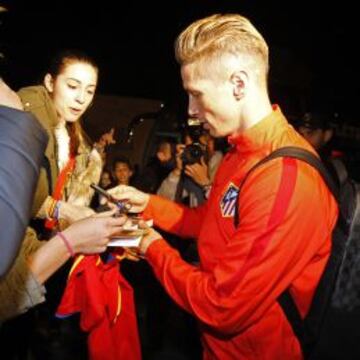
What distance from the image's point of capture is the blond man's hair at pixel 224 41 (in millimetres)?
1838

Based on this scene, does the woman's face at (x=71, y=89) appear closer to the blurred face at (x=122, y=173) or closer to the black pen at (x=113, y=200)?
the black pen at (x=113, y=200)

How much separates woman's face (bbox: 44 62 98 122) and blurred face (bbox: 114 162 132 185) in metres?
2.79

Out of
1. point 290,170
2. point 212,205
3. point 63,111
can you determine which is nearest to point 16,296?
point 212,205

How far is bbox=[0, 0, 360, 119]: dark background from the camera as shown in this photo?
10.8 meters

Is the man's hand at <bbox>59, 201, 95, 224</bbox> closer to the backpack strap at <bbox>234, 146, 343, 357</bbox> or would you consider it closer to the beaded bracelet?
the beaded bracelet

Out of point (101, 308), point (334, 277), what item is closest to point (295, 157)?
point (334, 277)

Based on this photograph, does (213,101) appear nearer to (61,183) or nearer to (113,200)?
(113,200)

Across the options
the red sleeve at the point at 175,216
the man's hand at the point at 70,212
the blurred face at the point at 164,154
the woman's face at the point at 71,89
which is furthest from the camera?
the blurred face at the point at 164,154

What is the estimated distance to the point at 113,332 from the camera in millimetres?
2605

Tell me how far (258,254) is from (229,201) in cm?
35

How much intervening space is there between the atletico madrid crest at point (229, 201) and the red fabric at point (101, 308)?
3.05 feet

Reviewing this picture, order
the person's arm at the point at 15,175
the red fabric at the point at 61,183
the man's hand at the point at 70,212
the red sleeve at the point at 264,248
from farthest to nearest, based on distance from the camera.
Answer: the red fabric at the point at 61,183 < the man's hand at the point at 70,212 < the red sleeve at the point at 264,248 < the person's arm at the point at 15,175

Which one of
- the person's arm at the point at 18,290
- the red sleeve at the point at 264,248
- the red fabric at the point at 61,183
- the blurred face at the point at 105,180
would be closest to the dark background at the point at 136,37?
the blurred face at the point at 105,180

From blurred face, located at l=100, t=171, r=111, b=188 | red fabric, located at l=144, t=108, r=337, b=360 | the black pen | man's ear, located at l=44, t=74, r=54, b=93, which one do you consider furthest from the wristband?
blurred face, located at l=100, t=171, r=111, b=188
